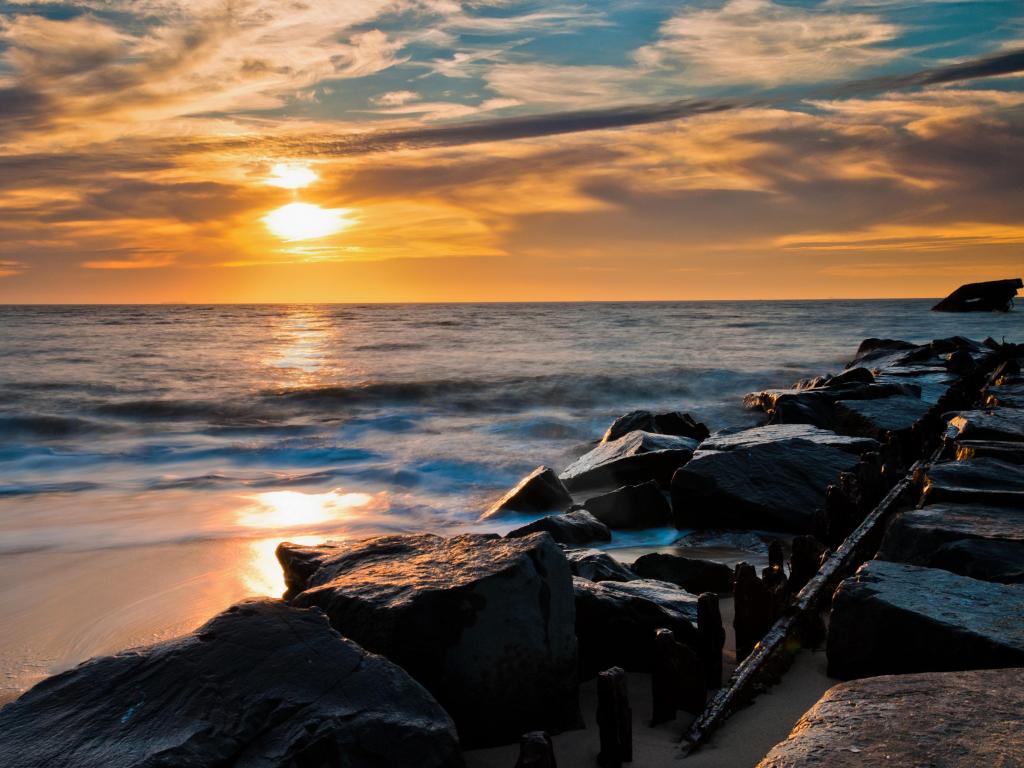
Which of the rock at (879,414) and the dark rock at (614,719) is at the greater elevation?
the rock at (879,414)

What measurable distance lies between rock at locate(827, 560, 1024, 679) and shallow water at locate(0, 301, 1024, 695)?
3.95m

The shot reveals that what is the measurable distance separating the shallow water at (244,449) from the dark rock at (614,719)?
3.82 metres

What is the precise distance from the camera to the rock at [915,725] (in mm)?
2174

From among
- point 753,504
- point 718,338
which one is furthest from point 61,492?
point 718,338

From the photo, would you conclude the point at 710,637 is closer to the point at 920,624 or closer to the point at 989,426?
the point at 920,624

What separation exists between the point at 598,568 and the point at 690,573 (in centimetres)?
67

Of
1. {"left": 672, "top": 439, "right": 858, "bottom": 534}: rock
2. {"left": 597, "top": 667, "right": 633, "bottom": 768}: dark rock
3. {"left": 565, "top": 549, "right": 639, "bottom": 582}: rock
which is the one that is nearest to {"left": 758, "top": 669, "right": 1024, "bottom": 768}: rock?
{"left": 597, "top": 667, "right": 633, "bottom": 768}: dark rock

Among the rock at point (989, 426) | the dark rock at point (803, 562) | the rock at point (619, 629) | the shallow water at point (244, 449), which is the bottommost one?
the shallow water at point (244, 449)

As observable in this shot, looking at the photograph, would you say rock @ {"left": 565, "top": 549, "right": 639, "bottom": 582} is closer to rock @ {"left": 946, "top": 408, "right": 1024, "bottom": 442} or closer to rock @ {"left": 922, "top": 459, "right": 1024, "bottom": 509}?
rock @ {"left": 922, "top": 459, "right": 1024, "bottom": 509}

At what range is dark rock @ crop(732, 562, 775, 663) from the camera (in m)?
3.95

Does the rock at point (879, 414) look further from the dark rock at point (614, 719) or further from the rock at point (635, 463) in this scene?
the dark rock at point (614, 719)

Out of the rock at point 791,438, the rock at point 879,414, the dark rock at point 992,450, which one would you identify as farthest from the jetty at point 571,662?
the rock at point 879,414

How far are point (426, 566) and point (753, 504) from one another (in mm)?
4282

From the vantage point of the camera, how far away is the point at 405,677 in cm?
302
